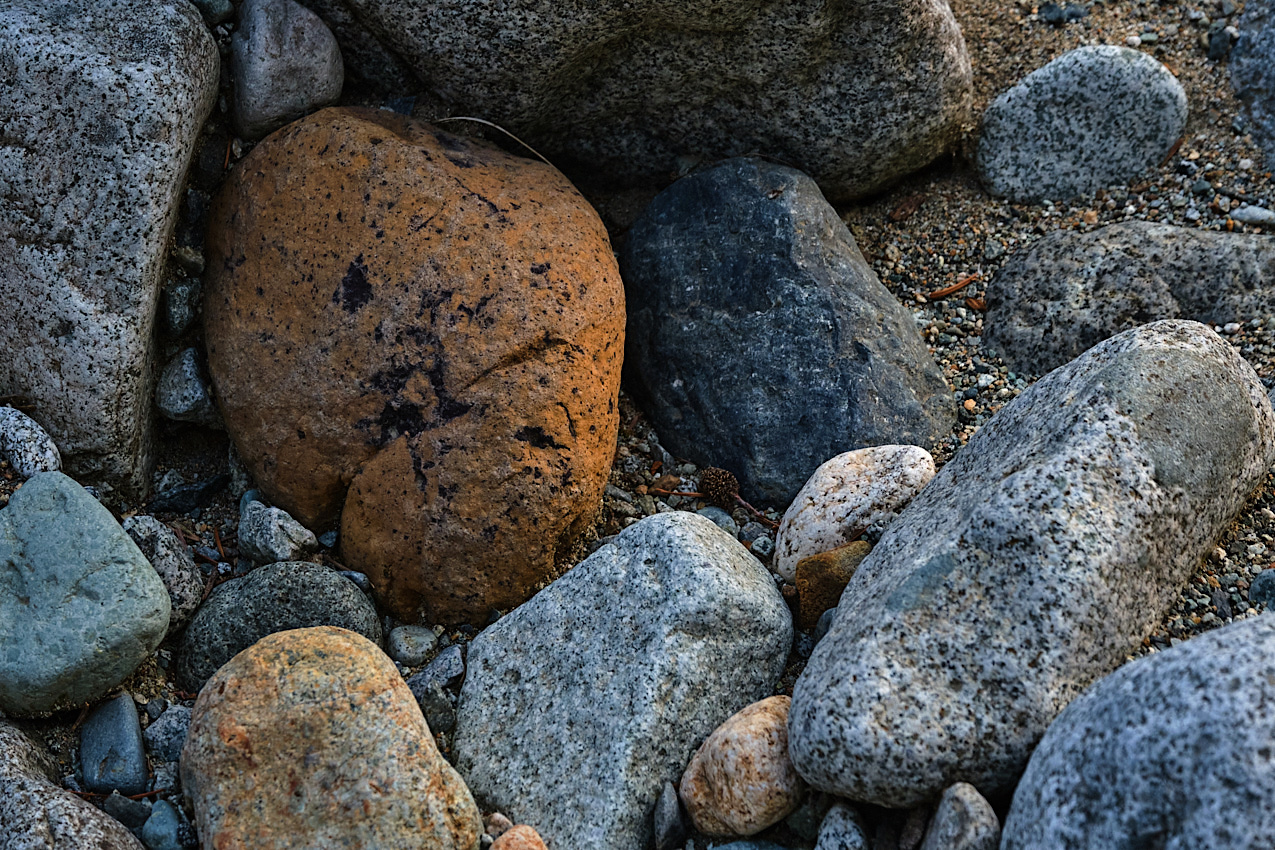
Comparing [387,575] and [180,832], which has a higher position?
[387,575]

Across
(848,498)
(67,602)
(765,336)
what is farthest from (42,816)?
(765,336)

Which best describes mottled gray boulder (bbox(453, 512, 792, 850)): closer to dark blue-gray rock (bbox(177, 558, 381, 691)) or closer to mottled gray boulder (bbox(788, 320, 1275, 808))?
mottled gray boulder (bbox(788, 320, 1275, 808))

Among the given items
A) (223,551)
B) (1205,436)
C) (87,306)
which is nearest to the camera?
(1205,436)

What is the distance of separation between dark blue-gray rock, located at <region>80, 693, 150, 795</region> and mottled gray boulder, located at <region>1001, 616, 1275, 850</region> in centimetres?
246

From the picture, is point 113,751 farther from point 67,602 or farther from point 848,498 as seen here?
point 848,498

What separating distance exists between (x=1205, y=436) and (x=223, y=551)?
3.21 metres

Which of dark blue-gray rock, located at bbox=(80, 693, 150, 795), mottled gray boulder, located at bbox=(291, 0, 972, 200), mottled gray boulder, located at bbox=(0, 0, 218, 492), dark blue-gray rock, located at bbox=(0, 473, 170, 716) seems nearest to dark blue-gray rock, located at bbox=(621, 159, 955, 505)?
mottled gray boulder, located at bbox=(291, 0, 972, 200)

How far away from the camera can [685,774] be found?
2914 mm

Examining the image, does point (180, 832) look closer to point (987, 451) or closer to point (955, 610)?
point (955, 610)

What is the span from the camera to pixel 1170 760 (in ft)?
6.66

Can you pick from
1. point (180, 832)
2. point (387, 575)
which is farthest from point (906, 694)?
point (180, 832)

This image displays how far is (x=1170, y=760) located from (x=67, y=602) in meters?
2.91

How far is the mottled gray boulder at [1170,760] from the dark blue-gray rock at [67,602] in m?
2.49

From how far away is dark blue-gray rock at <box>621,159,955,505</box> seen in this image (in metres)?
3.87
